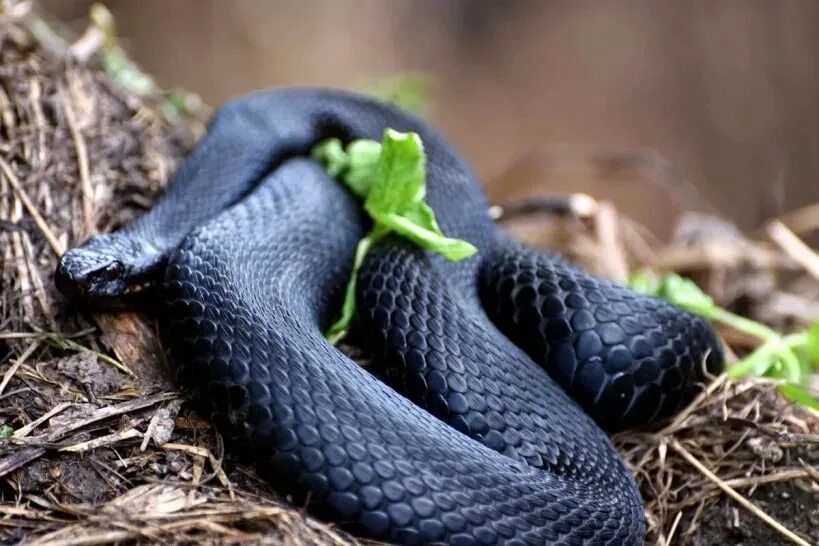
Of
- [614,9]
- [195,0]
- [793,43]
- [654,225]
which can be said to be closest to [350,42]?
[195,0]

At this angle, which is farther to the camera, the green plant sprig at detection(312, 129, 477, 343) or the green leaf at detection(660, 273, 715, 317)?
the green leaf at detection(660, 273, 715, 317)

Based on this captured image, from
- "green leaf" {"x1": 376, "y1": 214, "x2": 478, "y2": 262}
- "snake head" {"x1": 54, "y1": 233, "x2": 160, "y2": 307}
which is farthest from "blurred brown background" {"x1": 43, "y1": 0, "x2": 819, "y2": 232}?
"snake head" {"x1": 54, "y1": 233, "x2": 160, "y2": 307}

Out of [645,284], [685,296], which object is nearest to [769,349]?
[685,296]

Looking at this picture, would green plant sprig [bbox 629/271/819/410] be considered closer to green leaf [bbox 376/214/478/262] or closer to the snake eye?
green leaf [bbox 376/214/478/262]

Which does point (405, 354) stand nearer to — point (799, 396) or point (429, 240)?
point (429, 240)

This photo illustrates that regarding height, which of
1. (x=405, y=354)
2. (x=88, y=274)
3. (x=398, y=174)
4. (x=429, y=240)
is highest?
Result: (x=398, y=174)
